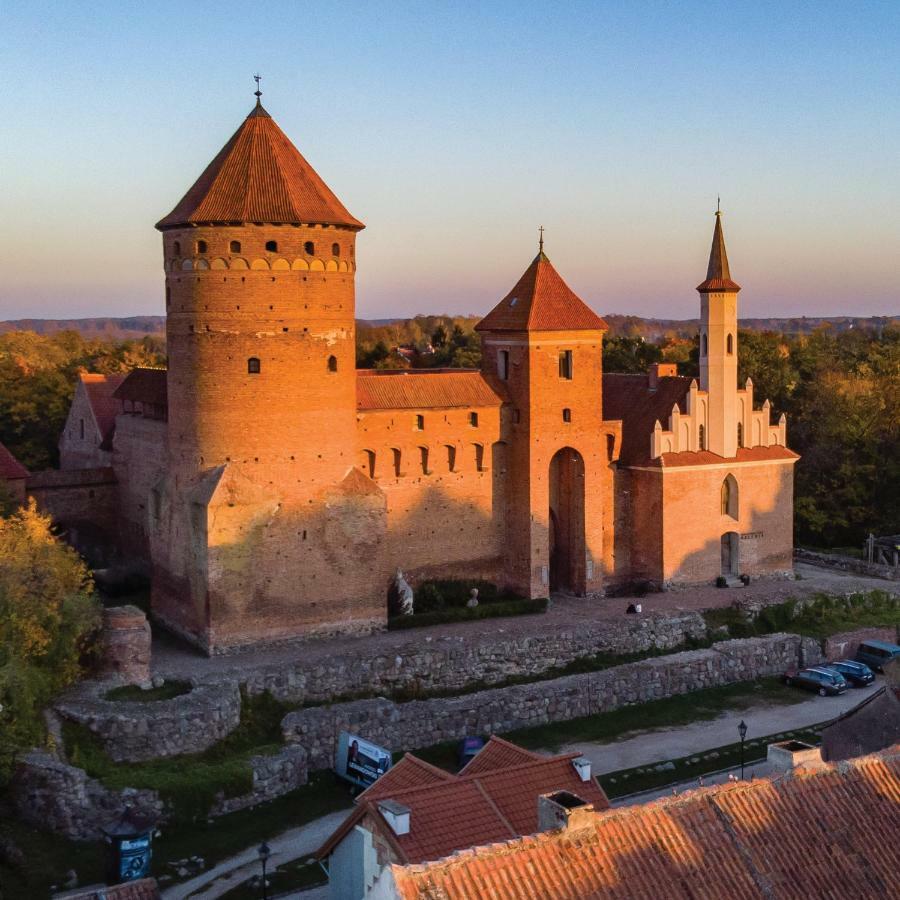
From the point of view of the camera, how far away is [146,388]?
3591 centimetres

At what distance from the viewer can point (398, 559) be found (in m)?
34.9

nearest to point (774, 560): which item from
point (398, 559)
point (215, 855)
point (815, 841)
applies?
point (398, 559)

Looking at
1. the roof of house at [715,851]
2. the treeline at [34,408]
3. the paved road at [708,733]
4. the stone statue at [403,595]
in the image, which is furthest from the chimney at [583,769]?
the treeline at [34,408]

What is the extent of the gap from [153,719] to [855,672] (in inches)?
750

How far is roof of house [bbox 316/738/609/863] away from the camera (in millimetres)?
16875

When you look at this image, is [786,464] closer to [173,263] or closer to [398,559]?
[398,559]

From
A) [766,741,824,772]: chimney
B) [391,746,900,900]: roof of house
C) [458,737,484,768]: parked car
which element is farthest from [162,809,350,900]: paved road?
[766,741,824,772]: chimney

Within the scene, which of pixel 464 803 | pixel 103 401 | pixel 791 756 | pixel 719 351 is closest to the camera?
pixel 791 756

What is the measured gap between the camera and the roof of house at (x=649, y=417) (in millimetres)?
38500

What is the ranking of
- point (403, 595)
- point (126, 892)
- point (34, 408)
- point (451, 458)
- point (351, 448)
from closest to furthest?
1. point (126, 892)
2. point (351, 448)
3. point (403, 595)
4. point (451, 458)
5. point (34, 408)

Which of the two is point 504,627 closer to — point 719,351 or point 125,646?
point 125,646

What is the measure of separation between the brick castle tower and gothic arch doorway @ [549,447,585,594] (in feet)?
28.7

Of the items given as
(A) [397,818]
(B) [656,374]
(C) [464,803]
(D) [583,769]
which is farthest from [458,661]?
(A) [397,818]

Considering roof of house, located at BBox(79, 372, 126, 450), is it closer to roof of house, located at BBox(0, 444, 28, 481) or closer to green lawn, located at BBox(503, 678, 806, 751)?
roof of house, located at BBox(0, 444, 28, 481)
